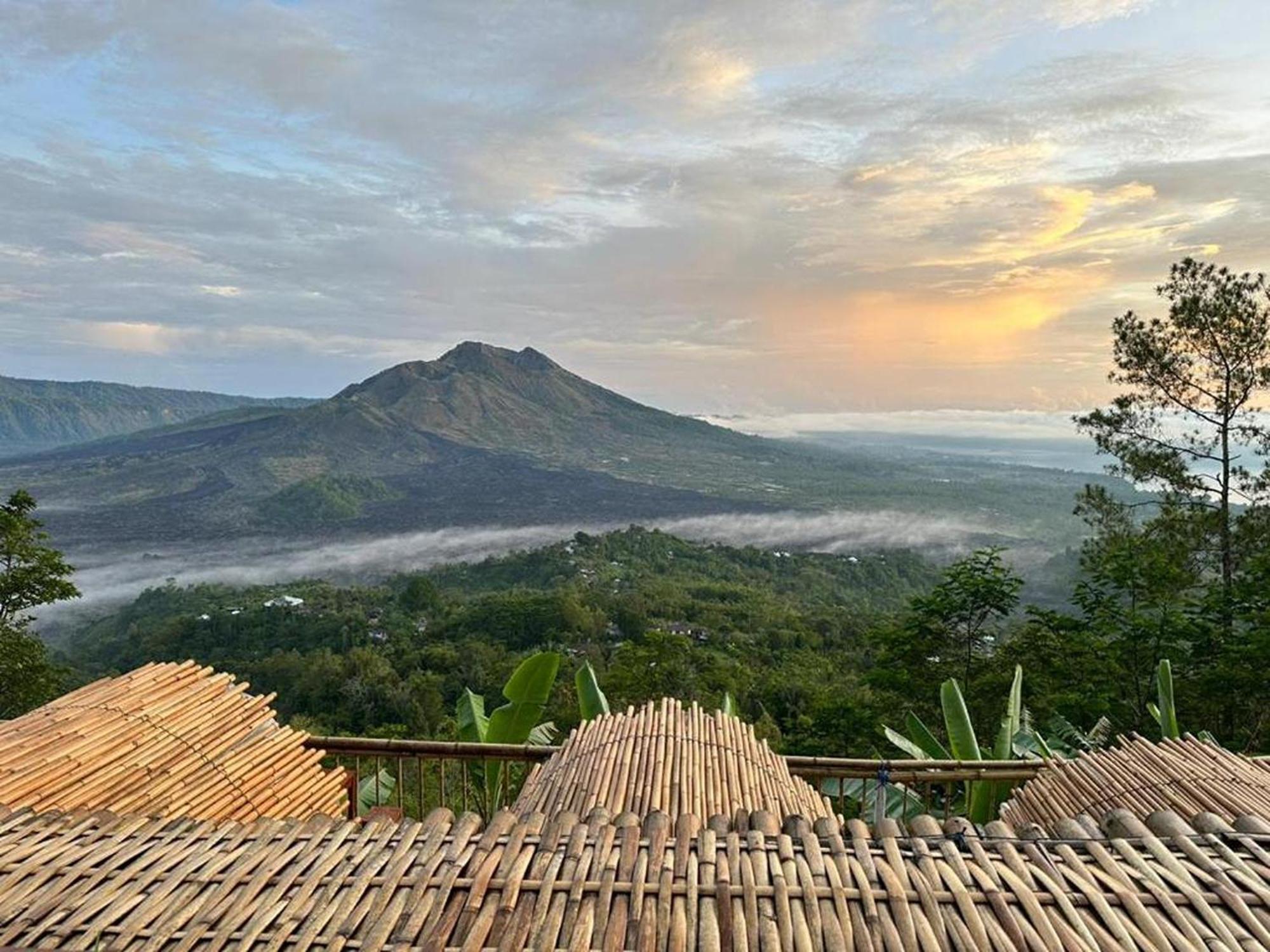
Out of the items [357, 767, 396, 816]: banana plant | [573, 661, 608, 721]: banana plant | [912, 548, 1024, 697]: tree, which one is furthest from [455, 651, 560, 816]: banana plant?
[912, 548, 1024, 697]: tree

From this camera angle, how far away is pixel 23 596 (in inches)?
423

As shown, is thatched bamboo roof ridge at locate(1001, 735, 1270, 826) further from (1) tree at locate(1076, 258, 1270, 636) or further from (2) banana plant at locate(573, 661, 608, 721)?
(1) tree at locate(1076, 258, 1270, 636)

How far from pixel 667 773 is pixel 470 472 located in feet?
310

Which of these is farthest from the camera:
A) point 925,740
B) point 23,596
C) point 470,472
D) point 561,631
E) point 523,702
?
point 470,472

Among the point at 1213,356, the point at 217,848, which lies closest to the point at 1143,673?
the point at 1213,356

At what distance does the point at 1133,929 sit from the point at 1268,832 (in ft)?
1.61

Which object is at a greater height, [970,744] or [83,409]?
[83,409]

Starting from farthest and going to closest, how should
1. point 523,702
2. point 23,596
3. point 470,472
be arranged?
point 470,472 < point 23,596 < point 523,702

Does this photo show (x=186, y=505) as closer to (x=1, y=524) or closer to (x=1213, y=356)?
(x=1, y=524)

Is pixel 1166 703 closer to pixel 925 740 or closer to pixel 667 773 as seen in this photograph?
pixel 925 740

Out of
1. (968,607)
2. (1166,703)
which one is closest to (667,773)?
(1166,703)

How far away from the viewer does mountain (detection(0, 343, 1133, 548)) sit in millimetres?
77000

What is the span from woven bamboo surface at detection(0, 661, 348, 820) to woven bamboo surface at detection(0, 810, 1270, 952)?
404 millimetres

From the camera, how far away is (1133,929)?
1265 millimetres
